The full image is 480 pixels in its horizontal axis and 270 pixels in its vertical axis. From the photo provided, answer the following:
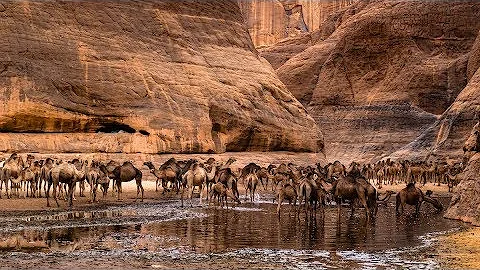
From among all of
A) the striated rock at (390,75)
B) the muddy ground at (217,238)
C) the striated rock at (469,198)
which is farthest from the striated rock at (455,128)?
the striated rock at (469,198)

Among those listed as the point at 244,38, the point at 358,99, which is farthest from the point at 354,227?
the point at 358,99

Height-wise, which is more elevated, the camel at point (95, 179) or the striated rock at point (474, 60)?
the striated rock at point (474, 60)

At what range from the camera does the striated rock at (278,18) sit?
150750mm

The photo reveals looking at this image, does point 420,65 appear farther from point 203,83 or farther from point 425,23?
point 203,83

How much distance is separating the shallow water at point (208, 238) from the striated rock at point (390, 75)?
5618cm

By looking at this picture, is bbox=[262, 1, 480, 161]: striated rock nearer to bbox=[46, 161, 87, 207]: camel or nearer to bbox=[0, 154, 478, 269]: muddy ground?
bbox=[0, 154, 478, 269]: muddy ground

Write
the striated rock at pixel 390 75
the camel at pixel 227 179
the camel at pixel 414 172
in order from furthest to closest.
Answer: the striated rock at pixel 390 75
the camel at pixel 414 172
the camel at pixel 227 179

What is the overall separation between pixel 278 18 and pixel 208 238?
139594 mm

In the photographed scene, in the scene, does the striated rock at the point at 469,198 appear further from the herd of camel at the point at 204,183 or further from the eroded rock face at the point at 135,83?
the eroded rock face at the point at 135,83

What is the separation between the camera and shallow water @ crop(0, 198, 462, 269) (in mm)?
13352

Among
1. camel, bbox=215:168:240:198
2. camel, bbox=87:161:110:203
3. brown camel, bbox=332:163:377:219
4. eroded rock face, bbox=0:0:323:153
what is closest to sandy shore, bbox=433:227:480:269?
brown camel, bbox=332:163:377:219

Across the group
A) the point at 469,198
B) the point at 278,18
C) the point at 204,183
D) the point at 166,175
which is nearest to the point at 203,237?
the point at 469,198

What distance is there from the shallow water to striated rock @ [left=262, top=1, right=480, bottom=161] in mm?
56183

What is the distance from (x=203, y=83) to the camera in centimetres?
4725
